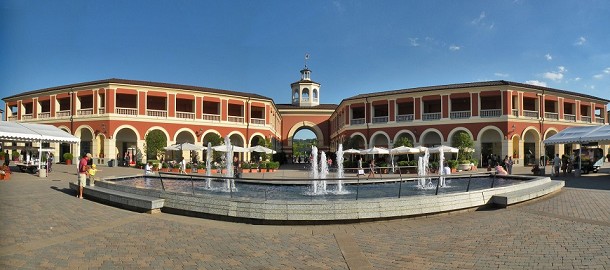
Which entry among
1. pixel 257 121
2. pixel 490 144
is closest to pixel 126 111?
pixel 257 121

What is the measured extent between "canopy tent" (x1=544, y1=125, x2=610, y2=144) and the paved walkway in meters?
15.3

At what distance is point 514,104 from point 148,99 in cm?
3544

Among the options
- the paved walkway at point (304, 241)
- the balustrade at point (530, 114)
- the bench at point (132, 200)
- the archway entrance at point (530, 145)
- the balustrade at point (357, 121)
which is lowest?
the paved walkway at point (304, 241)

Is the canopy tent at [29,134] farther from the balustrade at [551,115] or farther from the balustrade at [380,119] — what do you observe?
the balustrade at [551,115]

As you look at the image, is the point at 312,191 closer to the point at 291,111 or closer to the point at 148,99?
the point at 148,99

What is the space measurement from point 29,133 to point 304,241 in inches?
842

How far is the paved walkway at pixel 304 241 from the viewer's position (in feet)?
17.3

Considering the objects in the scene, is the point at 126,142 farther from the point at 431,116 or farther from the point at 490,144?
the point at 490,144

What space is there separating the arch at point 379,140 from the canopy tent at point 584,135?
15302mm

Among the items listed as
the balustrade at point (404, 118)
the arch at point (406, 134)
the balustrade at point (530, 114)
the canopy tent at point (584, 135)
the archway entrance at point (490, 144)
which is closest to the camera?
the canopy tent at point (584, 135)

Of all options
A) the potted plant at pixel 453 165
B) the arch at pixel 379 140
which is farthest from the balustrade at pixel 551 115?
the arch at pixel 379 140

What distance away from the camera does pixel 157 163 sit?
27.1 meters

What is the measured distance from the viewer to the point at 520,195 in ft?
33.6

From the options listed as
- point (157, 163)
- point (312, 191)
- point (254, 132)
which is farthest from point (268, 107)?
point (312, 191)
